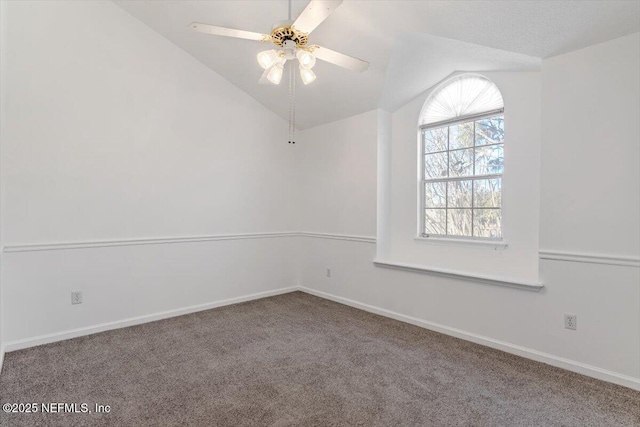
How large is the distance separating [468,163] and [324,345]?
229 cm

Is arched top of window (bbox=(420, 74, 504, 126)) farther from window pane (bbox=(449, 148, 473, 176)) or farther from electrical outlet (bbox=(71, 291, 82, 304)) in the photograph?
electrical outlet (bbox=(71, 291, 82, 304))

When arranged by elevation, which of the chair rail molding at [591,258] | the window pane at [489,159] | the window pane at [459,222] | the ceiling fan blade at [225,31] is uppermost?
the ceiling fan blade at [225,31]

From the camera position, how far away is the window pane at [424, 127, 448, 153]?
12.1 ft

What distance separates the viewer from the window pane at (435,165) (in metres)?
3.69

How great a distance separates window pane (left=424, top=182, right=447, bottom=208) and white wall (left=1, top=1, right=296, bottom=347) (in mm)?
2083

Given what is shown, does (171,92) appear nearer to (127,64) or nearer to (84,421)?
(127,64)

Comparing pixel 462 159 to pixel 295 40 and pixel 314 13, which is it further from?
pixel 314 13

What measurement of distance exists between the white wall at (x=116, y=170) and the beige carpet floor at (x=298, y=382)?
0.49 m

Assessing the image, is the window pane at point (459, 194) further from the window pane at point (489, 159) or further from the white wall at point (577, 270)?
the white wall at point (577, 270)

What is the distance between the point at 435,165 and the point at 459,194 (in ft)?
1.42

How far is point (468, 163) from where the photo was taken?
137 inches

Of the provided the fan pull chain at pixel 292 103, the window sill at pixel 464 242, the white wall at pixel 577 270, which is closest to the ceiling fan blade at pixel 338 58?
the fan pull chain at pixel 292 103

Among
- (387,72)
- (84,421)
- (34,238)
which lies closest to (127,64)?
(34,238)

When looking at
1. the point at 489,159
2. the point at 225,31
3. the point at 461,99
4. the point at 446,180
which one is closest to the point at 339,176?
the point at 446,180
